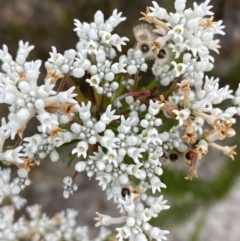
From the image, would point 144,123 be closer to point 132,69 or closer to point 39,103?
point 132,69

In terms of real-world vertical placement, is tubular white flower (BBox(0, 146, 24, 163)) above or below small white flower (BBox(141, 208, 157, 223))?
above

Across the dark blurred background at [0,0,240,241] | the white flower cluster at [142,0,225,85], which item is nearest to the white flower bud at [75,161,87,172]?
the white flower cluster at [142,0,225,85]

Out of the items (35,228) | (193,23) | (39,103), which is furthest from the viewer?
(35,228)

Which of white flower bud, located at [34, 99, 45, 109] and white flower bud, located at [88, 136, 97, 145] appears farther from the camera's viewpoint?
white flower bud, located at [88, 136, 97, 145]

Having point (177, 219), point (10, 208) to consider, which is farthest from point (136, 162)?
point (177, 219)

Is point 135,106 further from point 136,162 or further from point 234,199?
point 234,199

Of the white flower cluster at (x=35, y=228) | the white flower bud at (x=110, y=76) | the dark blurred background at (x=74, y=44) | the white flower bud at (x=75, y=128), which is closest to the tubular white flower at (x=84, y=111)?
the white flower bud at (x=75, y=128)

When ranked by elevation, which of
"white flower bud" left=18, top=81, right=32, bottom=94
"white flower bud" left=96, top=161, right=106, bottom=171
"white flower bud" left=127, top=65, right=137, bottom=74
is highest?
"white flower bud" left=127, top=65, right=137, bottom=74

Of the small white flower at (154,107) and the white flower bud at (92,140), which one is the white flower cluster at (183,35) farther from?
the white flower bud at (92,140)

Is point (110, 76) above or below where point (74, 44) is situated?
below

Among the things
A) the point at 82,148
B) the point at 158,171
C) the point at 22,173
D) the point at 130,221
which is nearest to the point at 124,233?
the point at 130,221

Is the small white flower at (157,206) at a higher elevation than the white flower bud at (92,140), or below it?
below

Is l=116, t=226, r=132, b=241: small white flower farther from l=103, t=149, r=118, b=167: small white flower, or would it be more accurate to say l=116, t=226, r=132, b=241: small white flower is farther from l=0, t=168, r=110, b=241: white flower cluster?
l=0, t=168, r=110, b=241: white flower cluster
